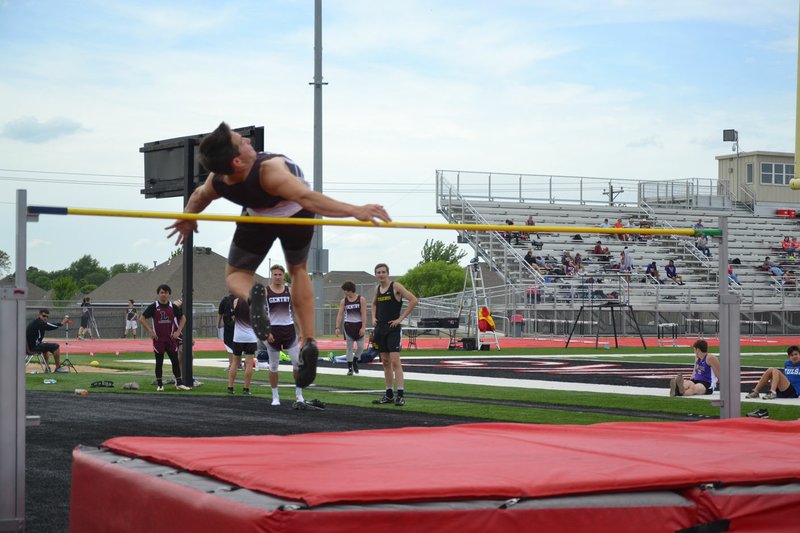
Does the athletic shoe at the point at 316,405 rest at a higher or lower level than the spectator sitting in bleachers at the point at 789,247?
lower

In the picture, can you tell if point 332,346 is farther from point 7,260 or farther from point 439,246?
point 439,246

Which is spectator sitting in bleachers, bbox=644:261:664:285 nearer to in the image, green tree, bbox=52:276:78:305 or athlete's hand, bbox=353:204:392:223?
athlete's hand, bbox=353:204:392:223

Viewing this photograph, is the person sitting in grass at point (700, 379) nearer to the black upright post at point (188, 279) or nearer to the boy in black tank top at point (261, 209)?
the black upright post at point (188, 279)

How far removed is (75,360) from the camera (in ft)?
75.6

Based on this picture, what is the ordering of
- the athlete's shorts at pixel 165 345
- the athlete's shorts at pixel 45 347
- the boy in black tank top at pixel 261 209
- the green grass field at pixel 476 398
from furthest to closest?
the athlete's shorts at pixel 45 347 < the athlete's shorts at pixel 165 345 < the green grass field at pixel 476 398 < the boy in black tank top at pixel 261 209

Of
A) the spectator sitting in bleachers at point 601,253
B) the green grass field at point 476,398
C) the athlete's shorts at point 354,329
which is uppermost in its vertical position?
the spectator sitting in bleachers at point 601,253

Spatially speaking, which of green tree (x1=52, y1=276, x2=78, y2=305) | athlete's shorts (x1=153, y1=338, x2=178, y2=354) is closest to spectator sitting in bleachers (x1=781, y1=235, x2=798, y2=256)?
athlete's shorts (x1=153, y1=338, x2=178, y2=354)

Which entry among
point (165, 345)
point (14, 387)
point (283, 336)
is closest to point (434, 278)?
point (165, 345)

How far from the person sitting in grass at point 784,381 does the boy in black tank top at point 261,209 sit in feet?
26.5

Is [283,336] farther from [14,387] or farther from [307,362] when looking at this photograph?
[14,387]

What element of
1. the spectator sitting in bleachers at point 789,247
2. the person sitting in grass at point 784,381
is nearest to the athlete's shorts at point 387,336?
the person sitting in grass at point 784,381

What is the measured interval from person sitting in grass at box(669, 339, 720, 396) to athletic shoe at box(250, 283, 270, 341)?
26.1 feet

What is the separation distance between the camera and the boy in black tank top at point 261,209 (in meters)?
5.25

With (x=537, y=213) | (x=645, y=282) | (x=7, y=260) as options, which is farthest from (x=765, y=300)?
(x=7, y=260)
